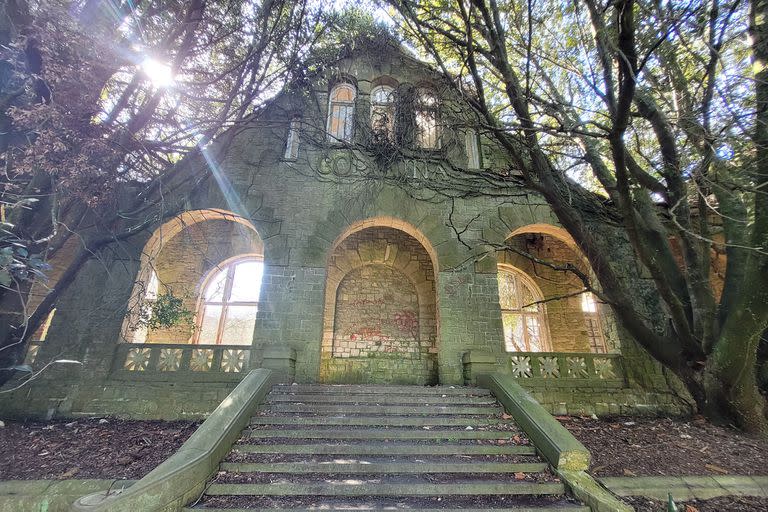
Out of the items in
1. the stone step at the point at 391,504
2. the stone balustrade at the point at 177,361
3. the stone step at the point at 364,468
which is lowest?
the stone step at the point at 391,504

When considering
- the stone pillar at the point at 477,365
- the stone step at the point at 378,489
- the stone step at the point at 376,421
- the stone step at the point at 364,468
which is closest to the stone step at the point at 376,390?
the stone pillar at the point at 477,365

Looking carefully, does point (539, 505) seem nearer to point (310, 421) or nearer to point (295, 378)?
point (310, 421)

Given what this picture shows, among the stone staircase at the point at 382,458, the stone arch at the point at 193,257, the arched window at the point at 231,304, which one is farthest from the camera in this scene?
the arched window at the point at 231,304

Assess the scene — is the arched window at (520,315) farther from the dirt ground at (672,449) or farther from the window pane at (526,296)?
the dirt ground at (672,449)

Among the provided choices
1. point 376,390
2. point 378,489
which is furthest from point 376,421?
point 378,489

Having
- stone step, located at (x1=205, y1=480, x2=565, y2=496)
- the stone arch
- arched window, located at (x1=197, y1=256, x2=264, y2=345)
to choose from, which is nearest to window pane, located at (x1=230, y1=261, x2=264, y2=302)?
arched window, located at (x1=197, y1=256, x2=264, y2=345)

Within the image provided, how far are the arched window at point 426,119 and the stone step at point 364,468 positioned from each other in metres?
6.30

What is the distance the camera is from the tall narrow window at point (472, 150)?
8.05 metres

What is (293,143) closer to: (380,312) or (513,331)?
(380,312)

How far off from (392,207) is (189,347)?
4.68m

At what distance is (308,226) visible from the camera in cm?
698

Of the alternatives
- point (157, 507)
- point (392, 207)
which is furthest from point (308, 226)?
point (157, 507)

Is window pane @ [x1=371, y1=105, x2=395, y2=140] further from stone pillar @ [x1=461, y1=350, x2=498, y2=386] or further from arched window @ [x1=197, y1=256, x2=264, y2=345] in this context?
stone pillar @ [x1=461, y1=350, x2=498, y2=386]

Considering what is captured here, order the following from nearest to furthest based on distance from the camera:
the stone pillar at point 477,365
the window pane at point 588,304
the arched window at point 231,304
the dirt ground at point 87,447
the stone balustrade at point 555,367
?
the dirt ground at point 87,447
the stone pillar at point 477,365
the stone balustrade at point 555,367
the arched window at point 231,304
the window pane at point 588,304
